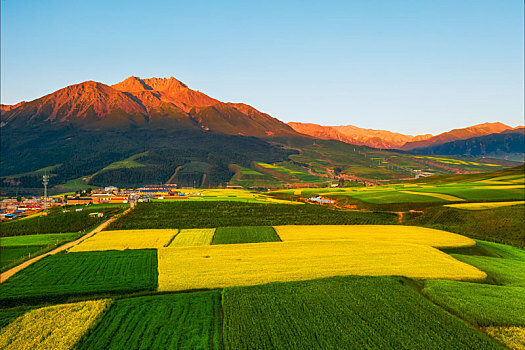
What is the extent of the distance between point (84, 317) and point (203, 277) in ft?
38.6

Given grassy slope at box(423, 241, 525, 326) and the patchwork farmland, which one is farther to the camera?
grassy slope at box(423, 241, 525, 326)

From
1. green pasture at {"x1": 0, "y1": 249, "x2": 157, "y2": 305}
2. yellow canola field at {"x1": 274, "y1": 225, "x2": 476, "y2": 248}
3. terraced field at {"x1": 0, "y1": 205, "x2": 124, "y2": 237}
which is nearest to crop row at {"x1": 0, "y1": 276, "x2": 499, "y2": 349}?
green pasture at {"x1": 0, "y1": 249, "x2": 157, "y2": 305}

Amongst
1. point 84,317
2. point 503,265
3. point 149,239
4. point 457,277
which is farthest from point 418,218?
point 84,317

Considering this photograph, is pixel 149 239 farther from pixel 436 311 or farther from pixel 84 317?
pixel 436 311

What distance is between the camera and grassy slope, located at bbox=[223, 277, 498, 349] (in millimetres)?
20406

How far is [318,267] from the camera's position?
36.5m

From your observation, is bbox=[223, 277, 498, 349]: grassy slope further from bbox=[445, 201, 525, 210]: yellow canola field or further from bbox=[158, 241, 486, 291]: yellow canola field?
bbox=[445, 201, 525, 210]: yellow canola field

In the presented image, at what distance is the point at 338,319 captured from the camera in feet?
77.0

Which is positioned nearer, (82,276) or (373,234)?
(82,276)

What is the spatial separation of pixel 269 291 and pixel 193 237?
31.1m

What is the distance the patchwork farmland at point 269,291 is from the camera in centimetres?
2156

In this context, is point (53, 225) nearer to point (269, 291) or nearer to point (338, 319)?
point (269, 291)

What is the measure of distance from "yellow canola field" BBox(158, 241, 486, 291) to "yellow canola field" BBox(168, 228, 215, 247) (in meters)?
4.56

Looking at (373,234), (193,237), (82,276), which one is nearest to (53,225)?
(193,237)
